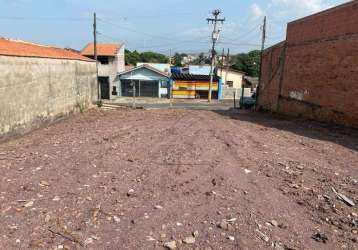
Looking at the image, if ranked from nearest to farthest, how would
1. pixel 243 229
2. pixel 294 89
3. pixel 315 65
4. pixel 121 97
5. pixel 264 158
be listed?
pixel 243 229 → pixel 264 158 → pixel 315 65 → pixel 294 89 → pixel 121 97

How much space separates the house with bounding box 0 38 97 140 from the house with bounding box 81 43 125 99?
23711mm

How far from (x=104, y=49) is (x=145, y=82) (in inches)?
286

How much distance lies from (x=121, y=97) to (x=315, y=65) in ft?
108

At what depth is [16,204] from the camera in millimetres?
5301

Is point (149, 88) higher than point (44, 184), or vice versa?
point (149, 88)

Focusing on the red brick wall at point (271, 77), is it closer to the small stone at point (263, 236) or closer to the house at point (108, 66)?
the small stone at point (263, 236)

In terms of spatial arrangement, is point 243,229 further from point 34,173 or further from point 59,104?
point 59,104

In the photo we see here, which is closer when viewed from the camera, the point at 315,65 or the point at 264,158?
the point at 264,158

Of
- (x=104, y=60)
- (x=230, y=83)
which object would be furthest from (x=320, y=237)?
(x=230, y=83)

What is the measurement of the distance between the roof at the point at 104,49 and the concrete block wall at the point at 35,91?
23876 millimetres

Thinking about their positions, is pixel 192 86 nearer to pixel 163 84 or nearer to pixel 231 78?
pixel 163 84

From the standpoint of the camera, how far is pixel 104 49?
45.7 metres

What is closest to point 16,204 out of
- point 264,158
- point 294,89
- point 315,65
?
point 264,158

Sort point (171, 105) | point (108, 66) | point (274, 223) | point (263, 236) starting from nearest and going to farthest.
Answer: point (263, 236) → point (274, 223) → point (171, 105) → point (108, 66)
